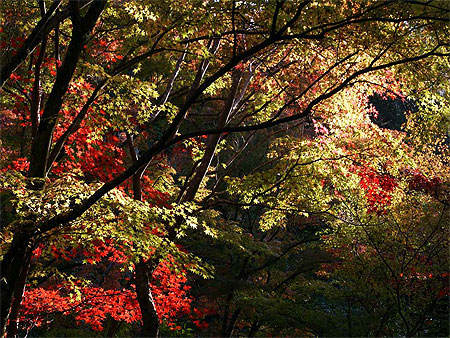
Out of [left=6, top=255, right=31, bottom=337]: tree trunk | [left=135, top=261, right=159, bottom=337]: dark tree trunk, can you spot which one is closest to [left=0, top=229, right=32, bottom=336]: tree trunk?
[left=6, top=255, right=31, bottom=337]: tree trunk

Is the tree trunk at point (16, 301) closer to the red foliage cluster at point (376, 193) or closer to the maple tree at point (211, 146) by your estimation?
the maple tree at point (211, 146)

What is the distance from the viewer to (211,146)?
866 cm

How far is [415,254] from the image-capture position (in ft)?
27.1

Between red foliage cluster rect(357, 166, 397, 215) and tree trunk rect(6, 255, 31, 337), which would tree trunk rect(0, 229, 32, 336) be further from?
red foliage cluster rect(357, 166, 397, 215)

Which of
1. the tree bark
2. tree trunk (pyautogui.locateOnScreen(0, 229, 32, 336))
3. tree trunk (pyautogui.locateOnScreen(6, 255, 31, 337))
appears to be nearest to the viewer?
tree trunk (pyautogui.locateOnScreen(0, 229, 32, 336))

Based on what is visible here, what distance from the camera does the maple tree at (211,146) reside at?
5180 millimetres

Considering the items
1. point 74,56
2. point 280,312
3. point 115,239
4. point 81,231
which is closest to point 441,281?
point 280,312

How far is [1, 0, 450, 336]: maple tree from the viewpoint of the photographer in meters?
5.18

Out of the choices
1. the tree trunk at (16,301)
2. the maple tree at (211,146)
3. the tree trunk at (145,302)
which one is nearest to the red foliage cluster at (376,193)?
the maple tree at (211,146)

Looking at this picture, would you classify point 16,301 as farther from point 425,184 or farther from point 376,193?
point 376,193

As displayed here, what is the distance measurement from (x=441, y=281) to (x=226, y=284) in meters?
5.39

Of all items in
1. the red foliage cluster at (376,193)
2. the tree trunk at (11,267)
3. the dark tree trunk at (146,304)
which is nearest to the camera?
the tree trunk at (11,267)

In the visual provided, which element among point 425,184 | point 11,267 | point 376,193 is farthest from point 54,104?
point 376,193

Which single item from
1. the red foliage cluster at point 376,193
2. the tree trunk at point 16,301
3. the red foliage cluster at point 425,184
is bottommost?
the tree trunk at point 16,301
